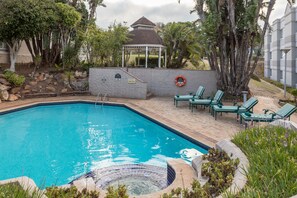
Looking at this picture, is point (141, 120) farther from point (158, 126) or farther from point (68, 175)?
point (68, 175)

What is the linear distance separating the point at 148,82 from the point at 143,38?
5715 mm

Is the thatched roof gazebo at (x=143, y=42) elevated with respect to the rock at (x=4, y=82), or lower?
elevated

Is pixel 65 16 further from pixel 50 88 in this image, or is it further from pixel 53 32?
pixel 50 88

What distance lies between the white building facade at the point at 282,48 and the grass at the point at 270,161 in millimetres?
13906

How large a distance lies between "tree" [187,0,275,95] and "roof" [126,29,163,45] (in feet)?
21.1

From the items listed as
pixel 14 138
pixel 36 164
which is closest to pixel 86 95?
pixel 14 138

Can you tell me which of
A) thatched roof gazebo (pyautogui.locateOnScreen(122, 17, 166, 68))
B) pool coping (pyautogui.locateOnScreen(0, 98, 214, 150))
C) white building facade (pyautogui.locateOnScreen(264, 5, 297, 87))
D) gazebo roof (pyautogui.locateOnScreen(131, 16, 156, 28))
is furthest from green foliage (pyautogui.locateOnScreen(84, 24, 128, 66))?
white building facade (pyautogui.locateOnScreen(264, 5, 297, 87))

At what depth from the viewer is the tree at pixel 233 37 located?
16188mm

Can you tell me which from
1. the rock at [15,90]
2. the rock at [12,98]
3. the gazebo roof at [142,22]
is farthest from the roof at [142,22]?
the rock at [12,98]

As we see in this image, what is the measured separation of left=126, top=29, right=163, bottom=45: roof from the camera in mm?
23222

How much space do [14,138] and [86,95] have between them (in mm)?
9309

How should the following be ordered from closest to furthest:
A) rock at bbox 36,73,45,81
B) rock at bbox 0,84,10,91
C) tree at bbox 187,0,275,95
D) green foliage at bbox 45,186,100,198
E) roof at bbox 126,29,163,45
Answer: green foliage at bbox 45,186,100,198, tree at bbox 187,0,275,95, rock at bbox 0,84,10,91, rock at bbox 36,73,45,81, roof at bbox 126,29,163,45

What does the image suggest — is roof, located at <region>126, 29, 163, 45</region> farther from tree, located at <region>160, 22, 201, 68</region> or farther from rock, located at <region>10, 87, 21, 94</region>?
rock, located at <region>10, 87, 21, 94</region>

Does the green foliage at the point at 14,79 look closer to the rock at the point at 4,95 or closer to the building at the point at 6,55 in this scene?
the rock at the point at 4,95
